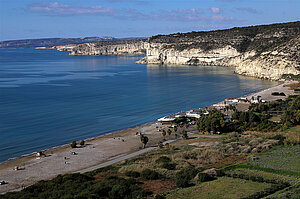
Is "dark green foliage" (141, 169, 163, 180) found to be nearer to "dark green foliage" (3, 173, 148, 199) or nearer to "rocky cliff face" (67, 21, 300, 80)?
"dark green foliage" (3, 173, 148, 199)

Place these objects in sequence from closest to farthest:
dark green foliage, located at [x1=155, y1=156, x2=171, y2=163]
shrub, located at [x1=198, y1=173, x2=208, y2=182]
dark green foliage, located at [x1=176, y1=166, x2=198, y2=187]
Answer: dark green foliage, located at [x1=176, y1=166, x2=198, y2=187] → shrub, located at [x1=198, y1=173, x2=208, y2=182] → dark green foliage, located at [x1=155, y1=156, x2=171, y2=163]

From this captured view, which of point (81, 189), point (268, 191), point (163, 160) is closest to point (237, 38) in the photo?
point (163, 160)

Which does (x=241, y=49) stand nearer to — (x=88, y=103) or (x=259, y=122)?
(x=88, y=103)

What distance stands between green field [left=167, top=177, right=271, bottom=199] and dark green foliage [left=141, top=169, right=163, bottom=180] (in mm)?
3468

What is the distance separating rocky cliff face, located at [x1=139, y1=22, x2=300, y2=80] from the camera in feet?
324

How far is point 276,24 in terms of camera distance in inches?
5945

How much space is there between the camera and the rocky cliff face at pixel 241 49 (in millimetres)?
98831

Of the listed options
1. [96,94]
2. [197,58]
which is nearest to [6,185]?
[96,94]

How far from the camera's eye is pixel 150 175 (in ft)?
86.8

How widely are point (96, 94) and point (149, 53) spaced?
104451 mm

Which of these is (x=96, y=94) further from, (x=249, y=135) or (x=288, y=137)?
(x=288, y=137)

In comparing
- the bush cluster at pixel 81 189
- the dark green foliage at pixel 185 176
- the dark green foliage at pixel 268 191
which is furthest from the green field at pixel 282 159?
the bush cluster at pixel 81 189

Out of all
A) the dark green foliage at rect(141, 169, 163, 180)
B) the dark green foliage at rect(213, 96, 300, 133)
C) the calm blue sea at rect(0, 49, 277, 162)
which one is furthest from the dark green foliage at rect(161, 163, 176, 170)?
the calm blue sea at rect(0, 49, 277, 162)

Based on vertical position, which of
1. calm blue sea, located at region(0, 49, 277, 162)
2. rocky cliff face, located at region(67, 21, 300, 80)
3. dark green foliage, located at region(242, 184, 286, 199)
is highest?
rocky cliff face, located at region(67, 21, 300, 80)
